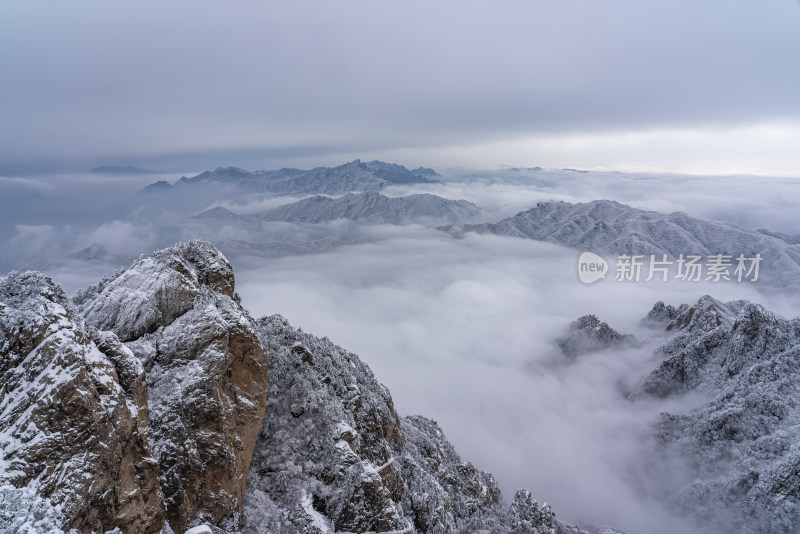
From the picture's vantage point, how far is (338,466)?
1384 inches

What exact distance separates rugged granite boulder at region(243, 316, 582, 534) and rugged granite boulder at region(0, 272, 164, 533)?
12665 mm

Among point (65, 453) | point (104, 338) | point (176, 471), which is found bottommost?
point (176, 471)

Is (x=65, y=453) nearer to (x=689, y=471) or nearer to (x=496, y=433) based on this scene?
(x=689, y=471)

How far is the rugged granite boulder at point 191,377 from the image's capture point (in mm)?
26469

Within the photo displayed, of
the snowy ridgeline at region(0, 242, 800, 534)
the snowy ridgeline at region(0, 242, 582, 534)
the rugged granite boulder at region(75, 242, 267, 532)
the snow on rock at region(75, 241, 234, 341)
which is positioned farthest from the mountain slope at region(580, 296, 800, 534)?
the snow on rock at region(75, 241, 234, 341)

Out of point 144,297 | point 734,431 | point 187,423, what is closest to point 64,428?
point 187,423

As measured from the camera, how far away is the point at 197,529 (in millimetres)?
23781

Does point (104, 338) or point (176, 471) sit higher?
point (104, 338)

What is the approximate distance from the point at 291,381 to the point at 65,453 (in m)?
Answer: 24.1

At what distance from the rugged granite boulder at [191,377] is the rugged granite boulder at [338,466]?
444 cm

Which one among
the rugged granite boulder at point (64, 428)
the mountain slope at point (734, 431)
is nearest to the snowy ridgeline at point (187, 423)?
the rugged granite boulder at point (64, 428)

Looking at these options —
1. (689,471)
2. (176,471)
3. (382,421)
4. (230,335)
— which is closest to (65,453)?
(176,471)

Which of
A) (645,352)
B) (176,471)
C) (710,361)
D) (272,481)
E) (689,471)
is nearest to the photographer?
(176,471)

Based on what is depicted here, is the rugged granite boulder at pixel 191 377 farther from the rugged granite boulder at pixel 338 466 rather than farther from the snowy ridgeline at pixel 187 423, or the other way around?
the rugged granite boulder at pixel 338 466
